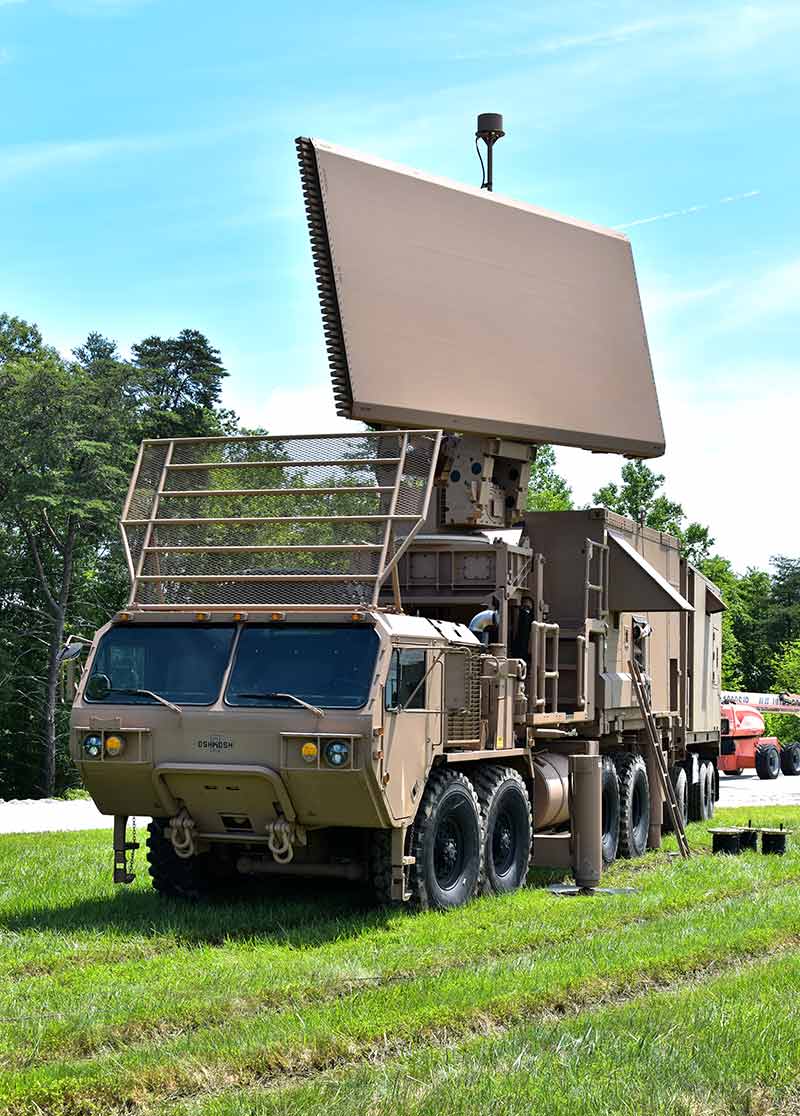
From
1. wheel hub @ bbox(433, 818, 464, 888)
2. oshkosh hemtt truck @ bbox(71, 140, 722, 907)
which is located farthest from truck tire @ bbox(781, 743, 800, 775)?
wheel hub @ bbox(433, 818, 464, 888)

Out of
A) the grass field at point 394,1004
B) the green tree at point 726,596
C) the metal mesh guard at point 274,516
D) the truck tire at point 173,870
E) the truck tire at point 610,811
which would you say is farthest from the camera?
the green tree at point 726,596

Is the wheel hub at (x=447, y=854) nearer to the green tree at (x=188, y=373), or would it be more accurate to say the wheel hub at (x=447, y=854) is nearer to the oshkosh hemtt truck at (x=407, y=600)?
the oshkosh hemtt truck at (x=407, y=600)

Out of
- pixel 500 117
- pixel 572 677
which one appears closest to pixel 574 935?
pixel 572 677

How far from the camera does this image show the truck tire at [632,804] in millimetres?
17562

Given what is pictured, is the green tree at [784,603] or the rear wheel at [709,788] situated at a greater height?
the green tree at [784,603]

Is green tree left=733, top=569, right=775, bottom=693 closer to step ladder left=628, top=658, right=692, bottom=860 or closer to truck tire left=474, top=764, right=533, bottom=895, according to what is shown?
step ladder left=628, top=658, right=692, bottom=860

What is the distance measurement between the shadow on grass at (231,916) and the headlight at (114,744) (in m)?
1.27

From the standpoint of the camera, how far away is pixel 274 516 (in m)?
13.2

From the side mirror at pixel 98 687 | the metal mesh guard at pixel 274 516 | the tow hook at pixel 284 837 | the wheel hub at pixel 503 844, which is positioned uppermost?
the metal mesh guard at pixel 274 516

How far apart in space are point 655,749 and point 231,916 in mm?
7542

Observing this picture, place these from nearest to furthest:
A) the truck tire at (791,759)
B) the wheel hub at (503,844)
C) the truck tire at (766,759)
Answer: the wheel hub at (503,844)
the truck tire at (766,759)
the truck tire at (791,759)

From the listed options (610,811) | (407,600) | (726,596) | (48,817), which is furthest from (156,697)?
(726,596)

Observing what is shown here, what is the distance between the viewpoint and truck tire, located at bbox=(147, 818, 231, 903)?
1295cm

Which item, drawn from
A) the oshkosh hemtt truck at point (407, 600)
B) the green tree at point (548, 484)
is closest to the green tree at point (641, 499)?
the green tree at point (548, 484)
